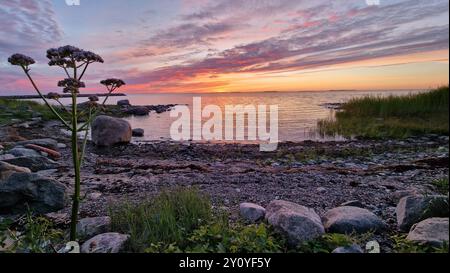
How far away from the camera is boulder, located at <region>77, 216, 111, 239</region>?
3.29 metres

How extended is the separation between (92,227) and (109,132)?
10090 millimetres

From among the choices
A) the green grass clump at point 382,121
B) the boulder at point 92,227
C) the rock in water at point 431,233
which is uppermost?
the green grass clump at point 382,121

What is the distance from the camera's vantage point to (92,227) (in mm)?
3396

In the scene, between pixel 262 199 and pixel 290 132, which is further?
pixel 290 132

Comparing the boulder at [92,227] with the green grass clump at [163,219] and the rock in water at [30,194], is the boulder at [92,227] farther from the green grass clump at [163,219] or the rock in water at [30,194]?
the rock in water at [30,194]

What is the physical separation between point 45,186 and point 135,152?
24.7 ft

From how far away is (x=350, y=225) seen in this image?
3232 mm

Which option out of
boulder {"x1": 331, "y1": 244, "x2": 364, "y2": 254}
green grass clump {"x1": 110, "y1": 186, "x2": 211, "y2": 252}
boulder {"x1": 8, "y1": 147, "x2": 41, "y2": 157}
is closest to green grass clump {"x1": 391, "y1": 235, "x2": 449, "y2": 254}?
boulder {"x1": 331, "y1": 244, "x2": 364, "y2": 254}

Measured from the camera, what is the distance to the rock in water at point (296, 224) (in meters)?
2.95

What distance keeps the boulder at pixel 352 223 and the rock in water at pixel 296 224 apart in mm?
208

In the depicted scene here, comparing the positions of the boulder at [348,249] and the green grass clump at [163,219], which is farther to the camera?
the green grass clump at [163,219]

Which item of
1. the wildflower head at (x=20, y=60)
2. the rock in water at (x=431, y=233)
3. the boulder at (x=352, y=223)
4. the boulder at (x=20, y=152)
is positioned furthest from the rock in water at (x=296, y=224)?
the boulder at (x=20, y=152)
